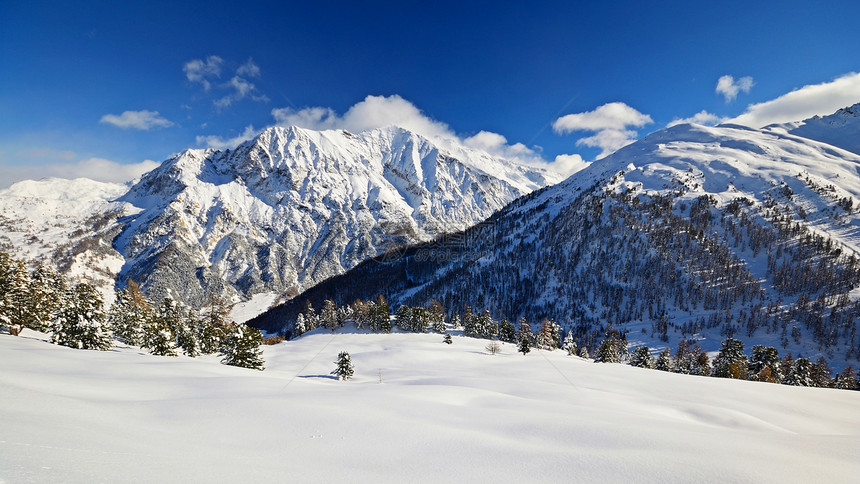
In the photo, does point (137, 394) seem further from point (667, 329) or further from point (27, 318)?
point (667, 329)

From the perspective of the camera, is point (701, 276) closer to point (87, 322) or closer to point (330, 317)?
point (330, 317)

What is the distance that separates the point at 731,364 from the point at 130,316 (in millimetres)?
83789

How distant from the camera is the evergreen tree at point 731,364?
50.0 meters

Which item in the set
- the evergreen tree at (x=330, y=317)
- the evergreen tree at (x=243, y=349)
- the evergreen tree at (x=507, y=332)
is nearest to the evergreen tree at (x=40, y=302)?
the evergreen tree at (x=243, y=349)

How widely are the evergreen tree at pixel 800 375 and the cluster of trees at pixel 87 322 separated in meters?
Answer: 74.2

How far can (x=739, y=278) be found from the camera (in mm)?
148000

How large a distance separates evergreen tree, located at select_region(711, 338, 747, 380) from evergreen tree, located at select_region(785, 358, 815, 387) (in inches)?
201

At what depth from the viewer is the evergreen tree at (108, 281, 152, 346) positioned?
1596 inches

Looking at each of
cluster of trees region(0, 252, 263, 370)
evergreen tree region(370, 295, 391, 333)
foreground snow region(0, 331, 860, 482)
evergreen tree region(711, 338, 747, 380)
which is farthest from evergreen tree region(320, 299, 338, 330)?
evergreen tree region(711, 338, 747, 380)

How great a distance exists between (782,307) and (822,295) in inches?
519

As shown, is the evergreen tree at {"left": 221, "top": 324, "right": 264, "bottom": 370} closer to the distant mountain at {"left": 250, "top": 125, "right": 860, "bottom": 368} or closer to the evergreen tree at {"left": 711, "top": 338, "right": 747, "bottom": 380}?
the evergreen tree at {"left": 711, "top": 338, "right": 747, "bottom": 380}

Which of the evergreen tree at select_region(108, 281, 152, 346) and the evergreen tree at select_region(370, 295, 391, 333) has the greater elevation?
the evergreen tree at select_region(108, 281, 152, 346)

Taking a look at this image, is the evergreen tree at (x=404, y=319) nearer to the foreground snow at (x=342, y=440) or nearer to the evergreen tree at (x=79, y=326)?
the evergreen tree at (x=79, y=326)

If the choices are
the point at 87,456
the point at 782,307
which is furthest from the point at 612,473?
the point at 782,307
